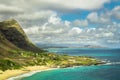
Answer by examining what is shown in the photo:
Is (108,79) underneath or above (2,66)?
underneath

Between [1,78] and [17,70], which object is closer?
[1,78]

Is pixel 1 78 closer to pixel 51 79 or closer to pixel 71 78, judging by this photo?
pixel 51 79

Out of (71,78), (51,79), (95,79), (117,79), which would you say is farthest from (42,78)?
(117,79)

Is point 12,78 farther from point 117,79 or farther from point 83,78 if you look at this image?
point 117,79

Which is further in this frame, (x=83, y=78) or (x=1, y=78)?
(x=83, y=78)

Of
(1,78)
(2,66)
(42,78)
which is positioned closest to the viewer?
(1,78)

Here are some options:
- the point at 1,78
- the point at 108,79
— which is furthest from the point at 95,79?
the point at 1,78

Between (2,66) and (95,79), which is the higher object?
(2,66)

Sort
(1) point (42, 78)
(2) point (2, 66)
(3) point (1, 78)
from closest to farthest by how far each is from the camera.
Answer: (3) point (1, 78) → (1) point (42, 78) → (2) point (2, 66)
